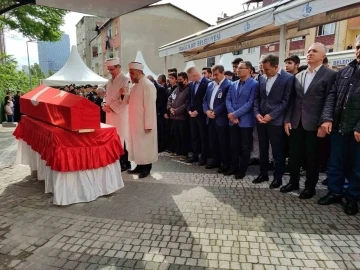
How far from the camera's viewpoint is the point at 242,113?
4.61 m

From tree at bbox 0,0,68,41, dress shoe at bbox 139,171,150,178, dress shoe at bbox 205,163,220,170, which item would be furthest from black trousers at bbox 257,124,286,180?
tree at bbox 0,0,68,41

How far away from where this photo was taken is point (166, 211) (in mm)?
3607

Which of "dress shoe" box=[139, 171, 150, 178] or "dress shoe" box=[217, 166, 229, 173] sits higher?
"dress shoe" box=[217, 166, 229, 173]

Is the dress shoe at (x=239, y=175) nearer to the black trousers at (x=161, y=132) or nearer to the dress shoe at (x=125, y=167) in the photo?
the dress shoe at (x=125, y=167)

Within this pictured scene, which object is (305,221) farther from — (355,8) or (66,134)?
(355,8)

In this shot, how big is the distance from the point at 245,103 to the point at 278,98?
2.04 ft

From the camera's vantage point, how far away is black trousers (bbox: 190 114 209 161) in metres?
5.77

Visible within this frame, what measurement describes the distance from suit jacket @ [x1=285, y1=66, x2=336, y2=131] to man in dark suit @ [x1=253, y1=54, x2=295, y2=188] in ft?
0.49

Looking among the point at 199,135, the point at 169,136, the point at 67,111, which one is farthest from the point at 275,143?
the point at 169,136

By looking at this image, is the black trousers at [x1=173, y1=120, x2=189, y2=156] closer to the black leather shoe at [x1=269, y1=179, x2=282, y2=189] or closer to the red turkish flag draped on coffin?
the black leather shoe at [x1=269, y1=179, x2=282, y2=189]

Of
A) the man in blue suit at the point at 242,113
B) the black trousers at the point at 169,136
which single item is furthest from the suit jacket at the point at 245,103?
the black trousers at the point at 169,136

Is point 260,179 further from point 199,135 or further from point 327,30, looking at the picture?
point 327,30

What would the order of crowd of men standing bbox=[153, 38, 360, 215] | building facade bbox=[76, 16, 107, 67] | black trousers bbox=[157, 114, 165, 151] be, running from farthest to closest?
building facade bbox=[76, 16, 107, 67] < black trousers bbox=[157, 114, 165, 151] < crowd of men standing bbox=[153, 38, 360, 215]

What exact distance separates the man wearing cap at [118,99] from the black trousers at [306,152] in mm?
2873
